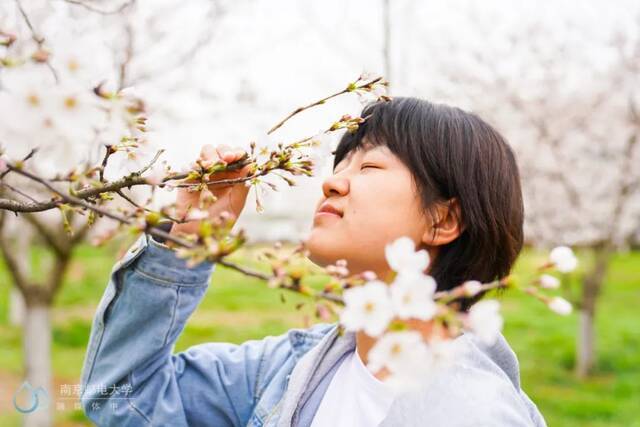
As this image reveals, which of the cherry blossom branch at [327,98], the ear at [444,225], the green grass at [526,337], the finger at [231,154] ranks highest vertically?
the cherry blossom branch at [327,98]

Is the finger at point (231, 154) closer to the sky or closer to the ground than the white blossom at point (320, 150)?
closer to the ground

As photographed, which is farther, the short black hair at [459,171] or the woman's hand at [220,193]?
the short black hair at [459,171]

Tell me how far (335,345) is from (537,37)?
6.24 metres

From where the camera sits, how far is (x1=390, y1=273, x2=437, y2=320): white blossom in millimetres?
589

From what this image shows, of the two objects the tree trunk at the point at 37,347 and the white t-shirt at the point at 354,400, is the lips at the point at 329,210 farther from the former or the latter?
the tree trunk at the point at 37,347

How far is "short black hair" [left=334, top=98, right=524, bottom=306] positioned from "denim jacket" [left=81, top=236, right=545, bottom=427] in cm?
17

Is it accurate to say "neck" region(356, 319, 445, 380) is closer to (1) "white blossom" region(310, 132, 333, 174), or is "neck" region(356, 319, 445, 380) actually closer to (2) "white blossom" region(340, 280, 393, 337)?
(1) "white blossom" region(310, 132, 333, 174)

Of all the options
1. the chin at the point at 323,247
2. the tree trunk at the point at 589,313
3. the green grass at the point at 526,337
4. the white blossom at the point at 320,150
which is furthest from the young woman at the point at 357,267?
the tree trunk at the point at 589,313

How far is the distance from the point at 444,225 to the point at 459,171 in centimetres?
11

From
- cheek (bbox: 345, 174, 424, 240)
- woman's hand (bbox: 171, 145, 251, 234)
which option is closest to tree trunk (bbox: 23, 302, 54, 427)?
woman's hand (bbox: 171, 145, 251, 234)

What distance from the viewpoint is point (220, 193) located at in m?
1.25

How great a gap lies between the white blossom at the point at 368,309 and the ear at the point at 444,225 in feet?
2.15

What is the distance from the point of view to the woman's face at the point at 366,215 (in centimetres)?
113

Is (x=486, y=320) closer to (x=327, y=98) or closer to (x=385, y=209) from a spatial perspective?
(x=327, y=98)
